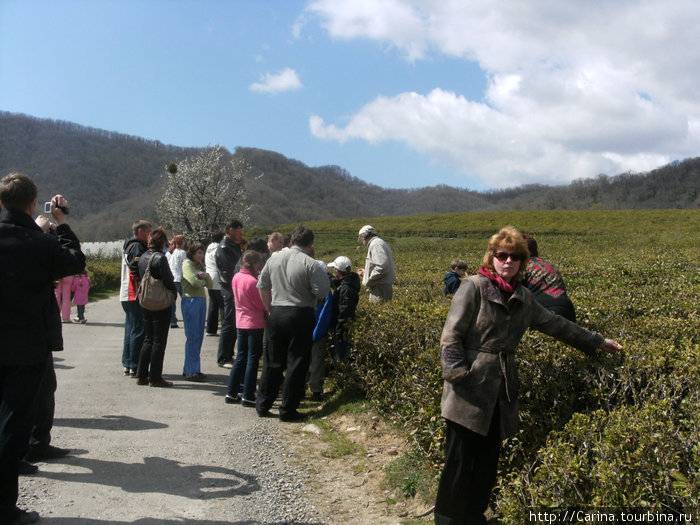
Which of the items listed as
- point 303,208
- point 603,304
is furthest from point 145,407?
point 303,208

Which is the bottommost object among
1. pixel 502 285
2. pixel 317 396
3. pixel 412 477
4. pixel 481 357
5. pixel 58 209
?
pixel 317 396

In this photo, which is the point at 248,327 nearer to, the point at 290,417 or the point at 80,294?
the point at 290,417

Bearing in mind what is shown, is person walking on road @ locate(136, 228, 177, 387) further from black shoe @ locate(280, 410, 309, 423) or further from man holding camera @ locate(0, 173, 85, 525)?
man holding camera @ locate(0, 173, 85, 525)

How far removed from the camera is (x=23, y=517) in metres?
3.40

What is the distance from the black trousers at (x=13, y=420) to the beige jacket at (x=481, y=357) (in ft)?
8.84

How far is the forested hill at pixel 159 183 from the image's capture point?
302 ft

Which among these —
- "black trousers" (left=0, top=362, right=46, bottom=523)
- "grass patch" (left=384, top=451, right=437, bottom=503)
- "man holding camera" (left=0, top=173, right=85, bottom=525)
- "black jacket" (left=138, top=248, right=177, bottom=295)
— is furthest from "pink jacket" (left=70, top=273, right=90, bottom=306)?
"grass patch" (left=384, top=451, right=437, bottom=503)

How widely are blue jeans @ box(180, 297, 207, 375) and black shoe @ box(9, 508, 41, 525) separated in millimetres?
3902

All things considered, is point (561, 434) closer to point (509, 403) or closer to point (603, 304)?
point (509, 403)

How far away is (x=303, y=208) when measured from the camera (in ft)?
387

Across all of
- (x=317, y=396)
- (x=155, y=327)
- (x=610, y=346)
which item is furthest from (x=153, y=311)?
(x=610, y=346)

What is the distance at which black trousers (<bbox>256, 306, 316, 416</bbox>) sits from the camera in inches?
225

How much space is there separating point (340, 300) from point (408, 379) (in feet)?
7.41

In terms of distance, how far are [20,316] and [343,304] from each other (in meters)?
3.68
